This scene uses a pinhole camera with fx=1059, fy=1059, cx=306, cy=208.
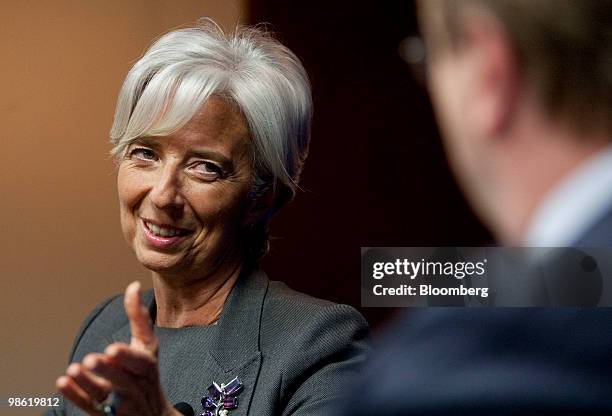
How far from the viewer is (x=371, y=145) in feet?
8.64

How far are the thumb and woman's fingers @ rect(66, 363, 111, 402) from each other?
0.25 ft

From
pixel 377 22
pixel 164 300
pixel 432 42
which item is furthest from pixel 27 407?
pixel 432 42

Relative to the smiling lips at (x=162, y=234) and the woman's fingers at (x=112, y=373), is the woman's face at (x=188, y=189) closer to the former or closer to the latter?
the smiling lips at (x=162, y=234)

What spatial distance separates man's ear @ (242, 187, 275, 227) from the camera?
7.68ft

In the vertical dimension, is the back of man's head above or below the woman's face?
below

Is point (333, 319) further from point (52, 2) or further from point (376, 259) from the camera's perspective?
point (52, 2)

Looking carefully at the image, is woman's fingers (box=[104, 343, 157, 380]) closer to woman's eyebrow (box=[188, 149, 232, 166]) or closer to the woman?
the woman

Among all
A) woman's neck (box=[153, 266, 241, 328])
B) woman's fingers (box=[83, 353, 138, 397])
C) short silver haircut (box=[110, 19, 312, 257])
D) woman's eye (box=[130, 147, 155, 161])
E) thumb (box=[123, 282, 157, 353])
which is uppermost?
short silver haircut (box=[110, 19, 312, 257])

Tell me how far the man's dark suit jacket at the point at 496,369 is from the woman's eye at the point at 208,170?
5.04ft

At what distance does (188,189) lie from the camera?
2244 millimetres

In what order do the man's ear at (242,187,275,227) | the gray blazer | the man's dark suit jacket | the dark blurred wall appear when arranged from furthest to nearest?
the dark blurred wall, the man's ear at (242,187,275,227), the gray blazer, the man's dark suit jacket

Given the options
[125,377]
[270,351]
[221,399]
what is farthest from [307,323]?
[125,377]

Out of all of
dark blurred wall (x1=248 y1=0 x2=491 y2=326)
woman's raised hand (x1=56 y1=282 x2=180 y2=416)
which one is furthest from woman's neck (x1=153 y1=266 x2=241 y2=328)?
woman's raised hand (x1=56 y1=282 x2=180 y2=416)

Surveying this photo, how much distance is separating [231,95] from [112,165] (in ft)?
2.18
